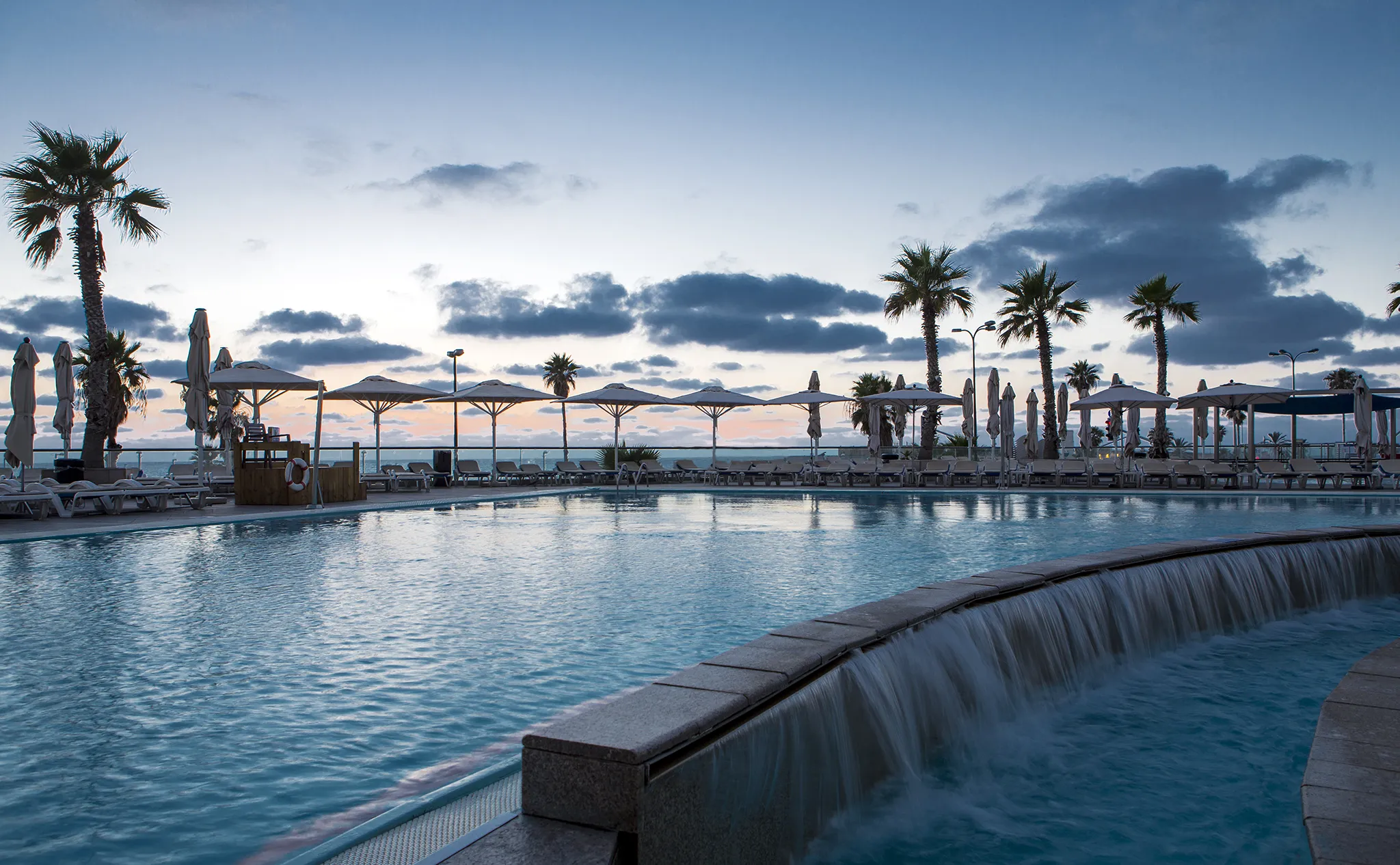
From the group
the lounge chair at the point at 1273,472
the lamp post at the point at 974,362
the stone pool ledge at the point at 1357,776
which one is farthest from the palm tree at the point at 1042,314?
the stone pool ledge at the point at 1357,776

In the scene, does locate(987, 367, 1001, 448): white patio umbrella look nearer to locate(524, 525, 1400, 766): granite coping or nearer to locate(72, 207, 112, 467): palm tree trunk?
locate(524, 525, 1400, 766): granite coping

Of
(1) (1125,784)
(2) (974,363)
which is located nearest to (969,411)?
(2) (974,363)

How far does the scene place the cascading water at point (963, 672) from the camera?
2.59 m

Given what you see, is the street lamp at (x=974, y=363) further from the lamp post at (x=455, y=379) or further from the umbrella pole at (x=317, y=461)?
the umbrella pole at (x=317, y=461)

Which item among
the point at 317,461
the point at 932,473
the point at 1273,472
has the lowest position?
the point at 1273,472

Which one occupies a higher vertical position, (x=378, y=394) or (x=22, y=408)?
(x=378, y=394)

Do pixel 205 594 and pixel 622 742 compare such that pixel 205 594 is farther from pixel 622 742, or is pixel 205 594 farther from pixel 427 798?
pixel 622 742

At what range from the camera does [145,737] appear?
3.53 metres

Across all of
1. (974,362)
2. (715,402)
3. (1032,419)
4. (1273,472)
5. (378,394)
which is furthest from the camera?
(974,362)

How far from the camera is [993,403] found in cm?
2389

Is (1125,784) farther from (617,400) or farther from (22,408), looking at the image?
(617,400)

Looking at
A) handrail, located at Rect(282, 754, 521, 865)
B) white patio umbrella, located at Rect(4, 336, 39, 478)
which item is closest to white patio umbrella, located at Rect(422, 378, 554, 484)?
white patio umbrella, located at Rect(4, 336, 39, 478)

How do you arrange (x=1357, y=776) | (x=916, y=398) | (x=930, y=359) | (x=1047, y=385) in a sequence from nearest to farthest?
1. (x=1357, y=776)
2. (x=916, y=398)
3. (x=930, y=359)
4. (x=1047, y=385)

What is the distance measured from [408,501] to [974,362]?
19865 millimetres
